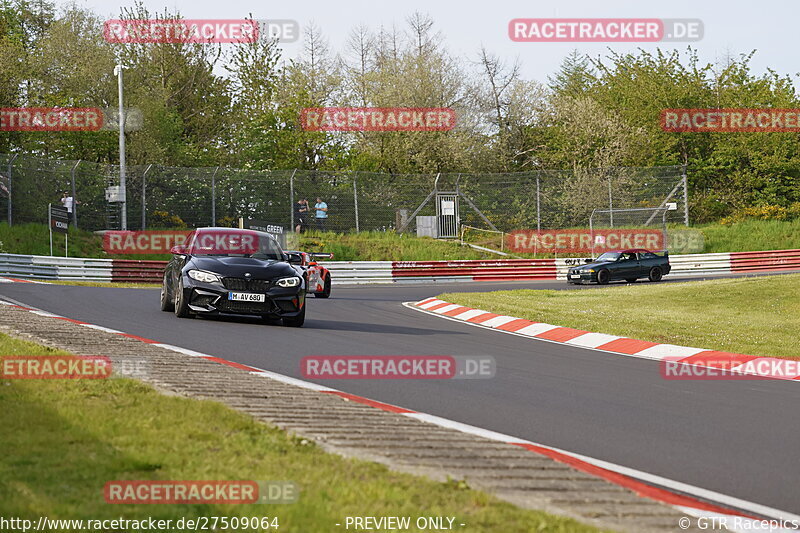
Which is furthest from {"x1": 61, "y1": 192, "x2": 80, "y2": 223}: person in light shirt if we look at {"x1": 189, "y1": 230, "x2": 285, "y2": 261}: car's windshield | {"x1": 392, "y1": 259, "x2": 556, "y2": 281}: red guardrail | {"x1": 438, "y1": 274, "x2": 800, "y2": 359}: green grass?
{"x1": 189, "y1": 230, "x2": 285, "y2": 261}: car's windshield

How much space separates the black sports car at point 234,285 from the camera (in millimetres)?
14281

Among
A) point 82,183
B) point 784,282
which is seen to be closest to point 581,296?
point 784,282

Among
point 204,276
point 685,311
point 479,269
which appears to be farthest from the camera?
point 479,269

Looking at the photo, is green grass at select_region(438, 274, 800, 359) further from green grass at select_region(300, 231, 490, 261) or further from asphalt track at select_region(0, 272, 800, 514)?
green grass at select_region(300, 231, 490, 261)

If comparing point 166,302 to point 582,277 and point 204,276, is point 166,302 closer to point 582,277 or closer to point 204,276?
point 204,276

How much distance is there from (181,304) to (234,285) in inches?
38.7

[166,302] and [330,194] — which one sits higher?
[330,194]

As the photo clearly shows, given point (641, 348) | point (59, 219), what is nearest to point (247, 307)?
point (641, 348)

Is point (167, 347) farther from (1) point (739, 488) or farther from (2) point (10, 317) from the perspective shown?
(1) point (739, 488)

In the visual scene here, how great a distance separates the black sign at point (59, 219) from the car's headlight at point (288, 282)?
62.0ft

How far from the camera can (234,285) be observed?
46.9ft

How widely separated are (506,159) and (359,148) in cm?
1079

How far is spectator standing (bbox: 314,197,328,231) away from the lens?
37656mm

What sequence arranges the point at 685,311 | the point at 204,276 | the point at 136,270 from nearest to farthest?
the point at 204,276 → the point at 685,311 → the point at 136,270
